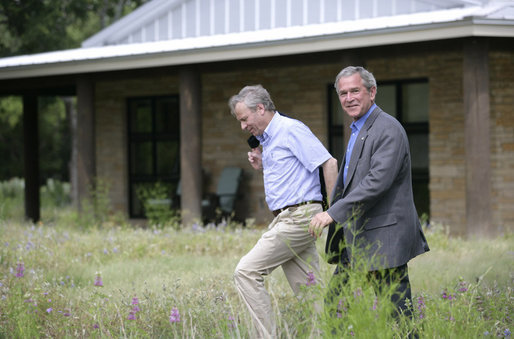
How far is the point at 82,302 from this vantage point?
18.2 ft

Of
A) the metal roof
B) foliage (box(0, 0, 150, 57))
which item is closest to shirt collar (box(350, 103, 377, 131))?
the metal roof

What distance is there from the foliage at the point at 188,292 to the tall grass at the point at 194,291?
13 millimetres

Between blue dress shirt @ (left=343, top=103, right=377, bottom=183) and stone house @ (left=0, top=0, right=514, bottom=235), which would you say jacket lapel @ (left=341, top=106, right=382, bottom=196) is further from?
stone house @ (left=0, top=0, right=514, bottom=235)

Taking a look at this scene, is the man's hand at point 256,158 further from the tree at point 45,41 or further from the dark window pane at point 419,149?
the tree at point 45,41

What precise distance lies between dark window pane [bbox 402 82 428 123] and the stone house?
0.02 metres


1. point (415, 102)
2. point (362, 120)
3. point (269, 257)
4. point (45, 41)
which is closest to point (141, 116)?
point (415, 102)

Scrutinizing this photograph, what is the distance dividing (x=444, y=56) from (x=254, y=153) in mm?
7091

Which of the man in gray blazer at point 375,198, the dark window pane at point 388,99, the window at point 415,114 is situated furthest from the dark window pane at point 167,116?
the man in gray blazer at point 375,198

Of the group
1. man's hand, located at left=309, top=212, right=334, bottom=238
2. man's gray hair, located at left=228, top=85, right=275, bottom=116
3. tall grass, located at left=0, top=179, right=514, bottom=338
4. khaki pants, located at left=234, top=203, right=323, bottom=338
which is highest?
man's gray hair, located at left=228, top=85, right=275, bottom=116

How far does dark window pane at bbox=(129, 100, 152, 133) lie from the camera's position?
13.9 m

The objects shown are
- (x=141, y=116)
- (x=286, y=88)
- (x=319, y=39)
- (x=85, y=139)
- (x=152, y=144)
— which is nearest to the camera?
(x=319, y=39)

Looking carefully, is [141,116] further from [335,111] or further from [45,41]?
[45,41]

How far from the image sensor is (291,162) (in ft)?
14.1

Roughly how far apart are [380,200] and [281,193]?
73 cm
